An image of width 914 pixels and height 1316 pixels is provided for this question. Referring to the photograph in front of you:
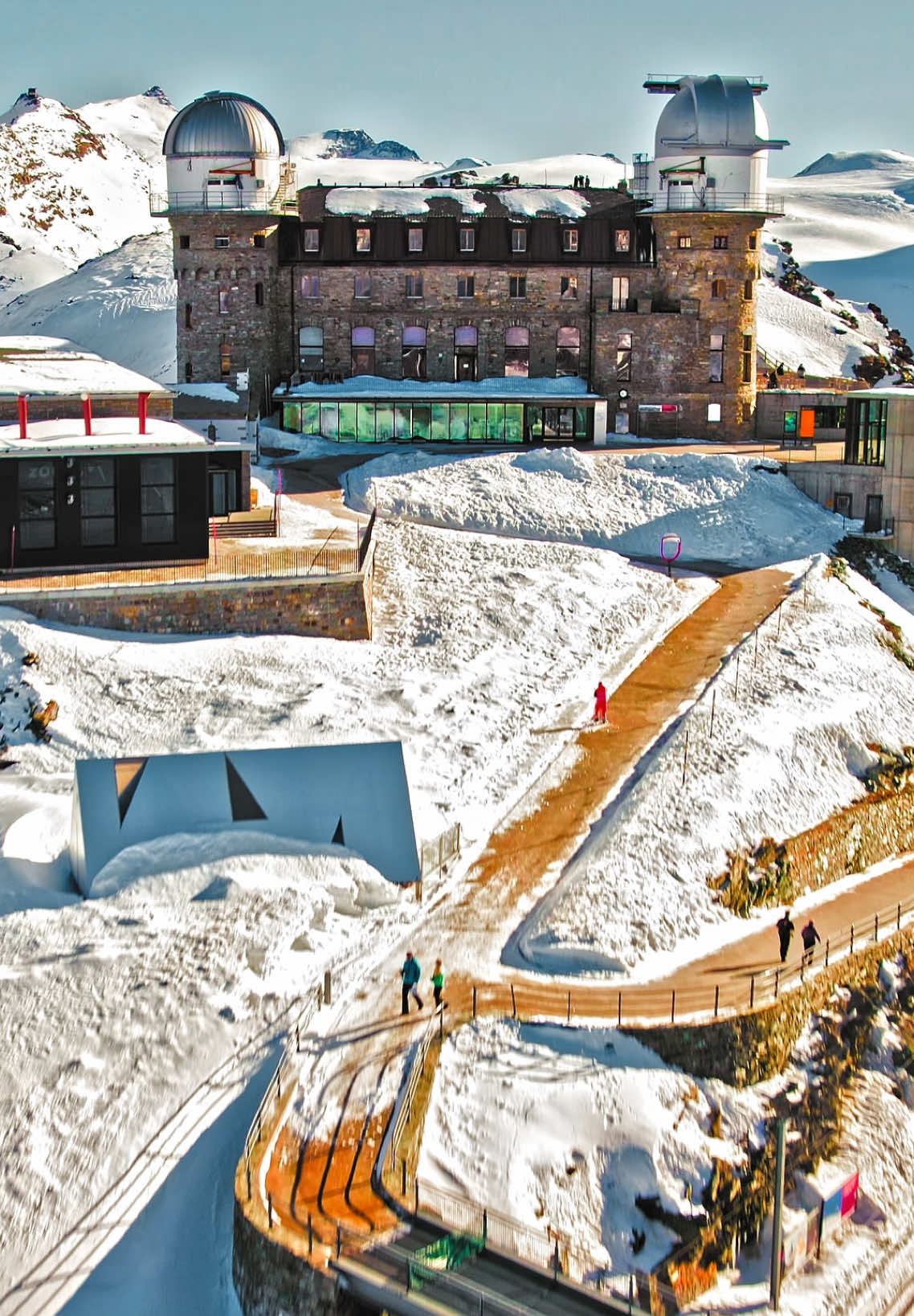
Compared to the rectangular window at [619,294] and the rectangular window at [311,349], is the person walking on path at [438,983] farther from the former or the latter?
the rectangular window at [619,294]

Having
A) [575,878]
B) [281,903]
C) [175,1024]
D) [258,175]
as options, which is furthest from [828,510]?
[175,1024]

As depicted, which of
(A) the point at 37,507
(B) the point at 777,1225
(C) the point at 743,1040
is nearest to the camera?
(B) the point at 777,1225

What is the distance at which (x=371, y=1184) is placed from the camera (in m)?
20.0

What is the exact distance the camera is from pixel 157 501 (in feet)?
130

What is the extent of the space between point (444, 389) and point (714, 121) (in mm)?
16095

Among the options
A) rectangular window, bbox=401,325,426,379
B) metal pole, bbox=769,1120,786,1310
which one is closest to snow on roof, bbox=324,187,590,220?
rectangular window, bbox=401,325,426,379

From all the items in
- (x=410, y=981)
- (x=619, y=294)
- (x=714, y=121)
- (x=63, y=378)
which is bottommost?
(x=410, y=981)

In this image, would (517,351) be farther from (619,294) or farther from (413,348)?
(619,294)

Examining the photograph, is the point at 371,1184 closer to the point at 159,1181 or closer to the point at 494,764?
the point at 159,1181

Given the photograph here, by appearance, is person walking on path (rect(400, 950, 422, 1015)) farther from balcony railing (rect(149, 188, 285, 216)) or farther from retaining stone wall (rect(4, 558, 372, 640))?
balcony railing (rect(149, 188, 285, 216))

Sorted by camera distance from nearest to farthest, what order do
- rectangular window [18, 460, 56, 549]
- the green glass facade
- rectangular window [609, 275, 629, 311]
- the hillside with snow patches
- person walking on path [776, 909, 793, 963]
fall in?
person walking on path [776, 909, 793, 963], rectangular window [18, 460, 56, 549], the green glass facade, rectangular window [609, 275, 629, 311], the hillside with snow patches

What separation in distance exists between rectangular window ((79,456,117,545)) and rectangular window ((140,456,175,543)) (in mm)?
751

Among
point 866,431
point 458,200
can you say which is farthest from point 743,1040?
point 458,200

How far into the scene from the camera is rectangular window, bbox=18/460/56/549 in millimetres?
38219
